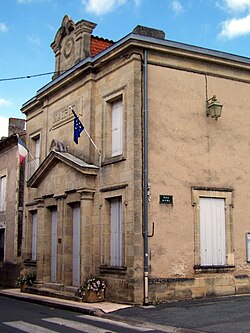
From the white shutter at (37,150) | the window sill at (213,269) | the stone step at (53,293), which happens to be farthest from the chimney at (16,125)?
the window sill at (213,269)

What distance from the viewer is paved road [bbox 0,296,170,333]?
9766mm

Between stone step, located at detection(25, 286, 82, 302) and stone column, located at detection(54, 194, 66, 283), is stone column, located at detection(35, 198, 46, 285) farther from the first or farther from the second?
stone column, located at detection(54, 194, 66, 283)

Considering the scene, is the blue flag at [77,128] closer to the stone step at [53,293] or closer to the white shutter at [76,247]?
the white shutter at [76,247]

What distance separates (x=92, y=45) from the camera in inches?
669

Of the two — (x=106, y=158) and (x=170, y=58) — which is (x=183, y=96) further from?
(x=106, y=158)

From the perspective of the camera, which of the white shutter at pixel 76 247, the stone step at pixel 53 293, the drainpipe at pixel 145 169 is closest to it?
the drainpipe at pixel 145 169

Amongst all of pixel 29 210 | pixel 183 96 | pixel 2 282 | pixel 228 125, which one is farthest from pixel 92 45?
pixel 2 282

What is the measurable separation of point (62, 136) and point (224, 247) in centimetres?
673

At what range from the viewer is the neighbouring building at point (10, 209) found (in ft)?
69.3

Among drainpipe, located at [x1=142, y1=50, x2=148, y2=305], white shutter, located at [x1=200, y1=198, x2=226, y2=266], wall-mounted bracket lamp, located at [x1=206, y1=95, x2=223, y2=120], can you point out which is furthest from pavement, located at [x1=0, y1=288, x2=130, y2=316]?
wall-mounted bracket lamp, located at [x1=206, y1=95, x2=223, y2=120]

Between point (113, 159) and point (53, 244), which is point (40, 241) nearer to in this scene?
point (53, 244)

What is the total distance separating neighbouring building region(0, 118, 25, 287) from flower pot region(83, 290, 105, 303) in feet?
24.2

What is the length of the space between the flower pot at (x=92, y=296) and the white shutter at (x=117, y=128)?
391 centimetres

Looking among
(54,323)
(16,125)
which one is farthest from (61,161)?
(16,125)
